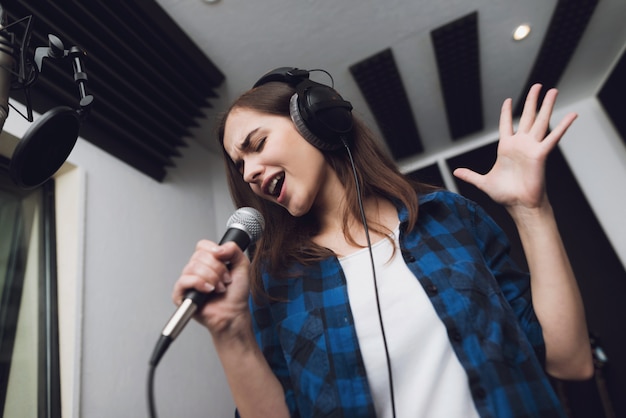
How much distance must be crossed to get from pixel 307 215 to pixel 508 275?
1.92 ft

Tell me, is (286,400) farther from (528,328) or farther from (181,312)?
(528,328)

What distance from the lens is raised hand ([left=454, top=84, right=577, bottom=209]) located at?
74 centimetres

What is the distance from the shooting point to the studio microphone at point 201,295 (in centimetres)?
44

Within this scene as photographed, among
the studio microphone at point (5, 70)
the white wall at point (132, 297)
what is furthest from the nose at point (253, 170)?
the white wall at point (132, 297)

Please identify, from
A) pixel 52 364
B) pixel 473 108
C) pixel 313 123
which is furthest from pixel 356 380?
pixel 473 108

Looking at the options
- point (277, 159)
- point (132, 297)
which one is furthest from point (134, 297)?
point (277, 159)

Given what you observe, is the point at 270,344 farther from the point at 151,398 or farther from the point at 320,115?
the point at 320,115

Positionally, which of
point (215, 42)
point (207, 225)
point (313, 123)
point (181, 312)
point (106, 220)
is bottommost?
point (181, 312)

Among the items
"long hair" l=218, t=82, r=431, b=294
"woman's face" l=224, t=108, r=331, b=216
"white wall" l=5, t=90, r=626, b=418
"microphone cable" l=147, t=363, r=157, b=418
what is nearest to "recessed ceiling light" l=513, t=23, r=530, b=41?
"long hair" l=218, t=82, r=431, b=294

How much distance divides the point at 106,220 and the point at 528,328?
1636 millimetres

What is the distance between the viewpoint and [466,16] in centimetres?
204

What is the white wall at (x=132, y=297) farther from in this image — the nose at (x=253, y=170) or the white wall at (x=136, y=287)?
the nose at (x=253, y=170)

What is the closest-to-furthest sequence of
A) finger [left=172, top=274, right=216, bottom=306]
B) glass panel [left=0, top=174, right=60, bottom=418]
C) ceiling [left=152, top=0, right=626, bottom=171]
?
finger [left=172, top=274, right=216, bottom=306] < glass panel [left=0, top=174, right=60, bottom=418] < ceiling [left=152, top=0, right=626, bottom=171]

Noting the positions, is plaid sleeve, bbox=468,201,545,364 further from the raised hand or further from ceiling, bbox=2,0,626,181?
ceiling, bbox=2,0,626,181
